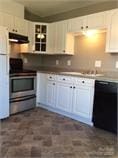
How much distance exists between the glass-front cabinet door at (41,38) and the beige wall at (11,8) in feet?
1.84

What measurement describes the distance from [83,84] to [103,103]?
0.52m

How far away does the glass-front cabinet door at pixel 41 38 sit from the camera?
13.6 ft

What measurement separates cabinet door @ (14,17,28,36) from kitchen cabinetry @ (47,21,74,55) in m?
0.61

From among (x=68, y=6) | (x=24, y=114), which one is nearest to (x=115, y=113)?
(x=24, y=114)

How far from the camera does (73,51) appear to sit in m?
3.99

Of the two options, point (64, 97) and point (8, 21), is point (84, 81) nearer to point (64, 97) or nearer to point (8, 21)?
point (64, 97)

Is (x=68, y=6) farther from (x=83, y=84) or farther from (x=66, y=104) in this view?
(x=66, y=104)

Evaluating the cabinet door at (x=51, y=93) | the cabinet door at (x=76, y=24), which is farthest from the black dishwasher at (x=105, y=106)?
the cabinet door at (x=76, y=24)

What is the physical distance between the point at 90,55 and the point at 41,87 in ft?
4.51

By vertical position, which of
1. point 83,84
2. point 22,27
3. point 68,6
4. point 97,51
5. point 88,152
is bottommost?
point 88,152

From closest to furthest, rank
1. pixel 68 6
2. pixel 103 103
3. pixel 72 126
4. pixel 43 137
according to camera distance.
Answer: pixel 43 137 < pixel 103 103 < pixel 72 126 < pixel 68 6

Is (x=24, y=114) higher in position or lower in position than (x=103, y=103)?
lower

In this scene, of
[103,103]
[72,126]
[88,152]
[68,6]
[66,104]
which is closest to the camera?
[88,152]

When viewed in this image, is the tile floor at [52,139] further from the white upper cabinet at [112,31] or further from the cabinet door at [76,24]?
the cabinet door at [76,24]
